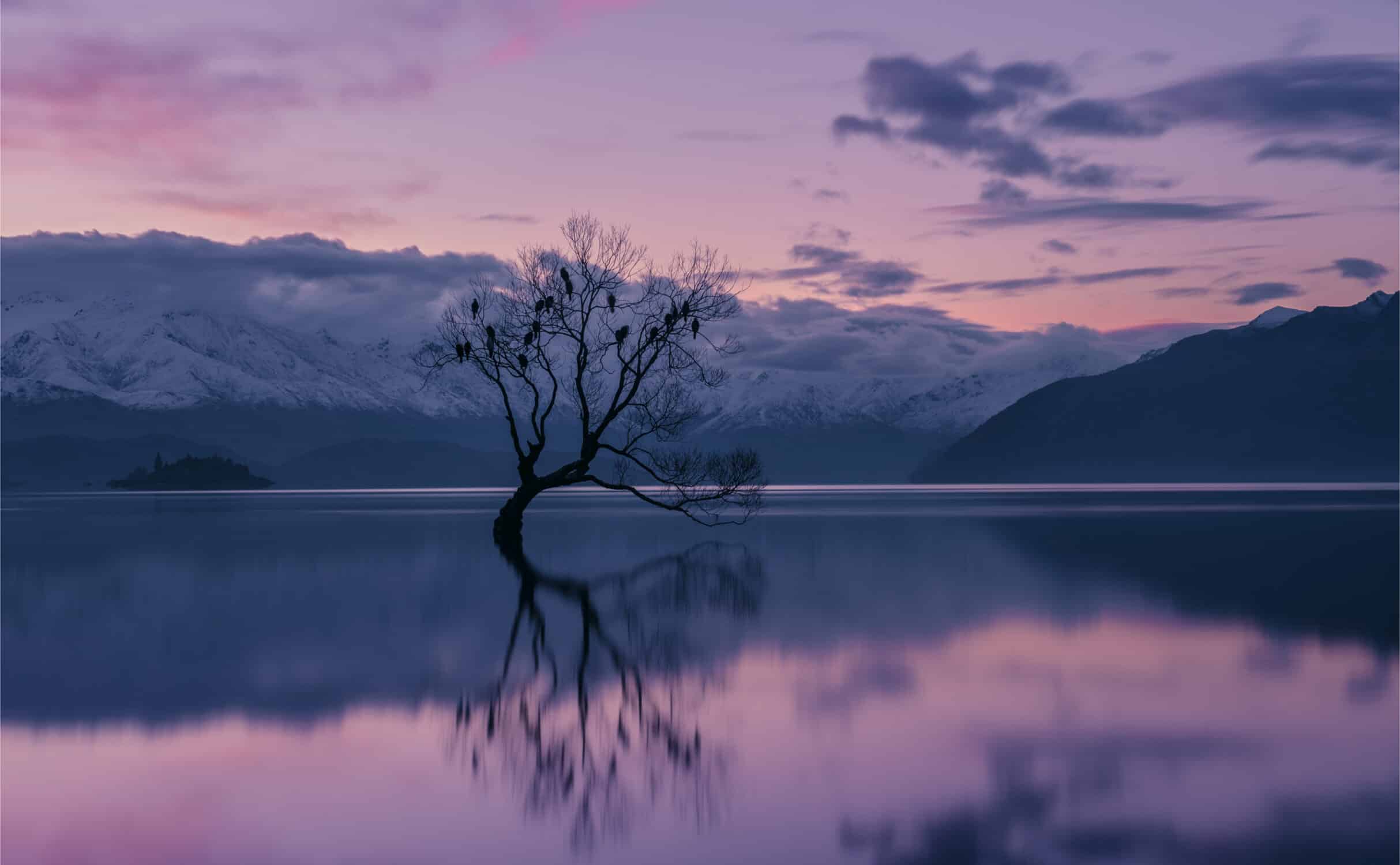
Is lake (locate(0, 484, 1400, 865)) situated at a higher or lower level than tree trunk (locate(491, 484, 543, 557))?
lower

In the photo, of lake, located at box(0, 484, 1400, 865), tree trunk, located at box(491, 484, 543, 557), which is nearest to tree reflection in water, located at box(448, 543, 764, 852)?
lake, located at box(0, 484, 1400, 865)

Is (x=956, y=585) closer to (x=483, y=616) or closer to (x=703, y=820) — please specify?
(x=483, y=616)

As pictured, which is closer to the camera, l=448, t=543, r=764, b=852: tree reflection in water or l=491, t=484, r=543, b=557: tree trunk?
l=448, t=543, r=764, b=852: tree reflection in water

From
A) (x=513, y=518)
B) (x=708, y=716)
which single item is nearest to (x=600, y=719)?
(x=708, y=716)

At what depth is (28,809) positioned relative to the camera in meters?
10.6

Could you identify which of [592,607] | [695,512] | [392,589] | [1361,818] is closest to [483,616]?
[592,607]

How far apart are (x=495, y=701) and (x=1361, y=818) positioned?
29.0ft

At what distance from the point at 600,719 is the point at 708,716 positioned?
3.73ft

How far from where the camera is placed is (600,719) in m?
13.8

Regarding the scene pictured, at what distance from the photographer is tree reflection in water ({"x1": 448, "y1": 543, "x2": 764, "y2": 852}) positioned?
1070cm

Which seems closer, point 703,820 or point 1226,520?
point 703,820

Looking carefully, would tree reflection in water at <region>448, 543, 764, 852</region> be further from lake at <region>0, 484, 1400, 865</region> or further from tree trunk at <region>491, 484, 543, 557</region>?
tree trunk at <region>491, 484, 543, 557</region>

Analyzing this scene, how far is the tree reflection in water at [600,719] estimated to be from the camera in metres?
10.7

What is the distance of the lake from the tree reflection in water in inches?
2.4
